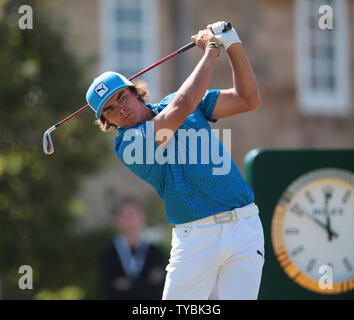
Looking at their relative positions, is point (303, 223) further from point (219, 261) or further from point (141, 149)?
point (141, 149)

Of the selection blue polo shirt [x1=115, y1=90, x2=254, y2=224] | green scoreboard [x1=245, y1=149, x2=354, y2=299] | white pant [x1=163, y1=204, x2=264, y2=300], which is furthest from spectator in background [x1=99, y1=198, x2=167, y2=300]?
blue polo shirt [x1=115, y1=90, x2=254, y2=224]

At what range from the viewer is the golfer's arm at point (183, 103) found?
350 centimetres

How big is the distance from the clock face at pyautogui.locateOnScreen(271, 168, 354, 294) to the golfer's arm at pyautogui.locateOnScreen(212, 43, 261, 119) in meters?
1.19

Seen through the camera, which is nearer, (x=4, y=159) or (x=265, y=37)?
(x=4, y=159)

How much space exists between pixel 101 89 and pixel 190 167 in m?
0.62

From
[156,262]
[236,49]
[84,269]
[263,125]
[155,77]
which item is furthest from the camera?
[263,125]

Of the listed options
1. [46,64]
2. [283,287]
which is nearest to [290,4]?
[46,64]

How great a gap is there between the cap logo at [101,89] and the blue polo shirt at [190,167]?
9.3 inches

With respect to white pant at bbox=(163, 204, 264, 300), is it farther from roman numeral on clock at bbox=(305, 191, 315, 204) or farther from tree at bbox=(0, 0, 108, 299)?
tree at bbox=(0, 0, 108, 299)

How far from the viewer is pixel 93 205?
9.95 metres

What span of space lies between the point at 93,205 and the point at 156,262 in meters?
3.72

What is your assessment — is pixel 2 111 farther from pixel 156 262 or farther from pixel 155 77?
pixel 155 77

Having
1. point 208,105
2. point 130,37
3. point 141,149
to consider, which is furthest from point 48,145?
point 130,37

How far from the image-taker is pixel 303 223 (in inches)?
193
